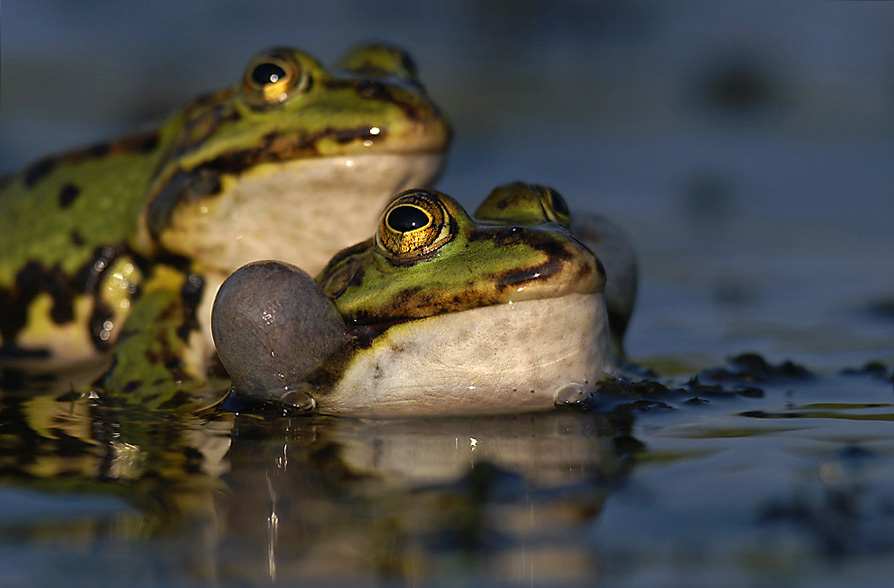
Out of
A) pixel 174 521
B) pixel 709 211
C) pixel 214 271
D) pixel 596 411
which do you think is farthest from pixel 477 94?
pixel 174 521

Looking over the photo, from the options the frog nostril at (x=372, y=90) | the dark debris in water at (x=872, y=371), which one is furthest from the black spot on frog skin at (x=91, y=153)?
the dark debris in water at (x=872, y=371)

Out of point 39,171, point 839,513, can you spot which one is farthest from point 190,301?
point 839,513

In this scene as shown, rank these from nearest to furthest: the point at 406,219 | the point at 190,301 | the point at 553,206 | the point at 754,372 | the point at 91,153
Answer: the point at 406,219 → the point at 553,206 → the point at 754,372 → the point at 190,301 → the point at 91,153

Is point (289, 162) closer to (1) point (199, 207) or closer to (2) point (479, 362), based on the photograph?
(1) point (199, 207)

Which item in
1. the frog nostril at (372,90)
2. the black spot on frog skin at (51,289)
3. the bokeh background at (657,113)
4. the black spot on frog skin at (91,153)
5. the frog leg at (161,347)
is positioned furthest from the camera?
the bokeh background at (657,113)

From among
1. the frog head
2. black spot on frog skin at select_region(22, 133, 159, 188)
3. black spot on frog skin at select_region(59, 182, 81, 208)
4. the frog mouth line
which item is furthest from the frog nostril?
black spot on frog skin at select_region(59, 182, 81, 208)

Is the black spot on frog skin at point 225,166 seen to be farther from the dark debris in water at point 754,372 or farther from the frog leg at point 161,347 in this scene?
the dark debris in water at point 754,372

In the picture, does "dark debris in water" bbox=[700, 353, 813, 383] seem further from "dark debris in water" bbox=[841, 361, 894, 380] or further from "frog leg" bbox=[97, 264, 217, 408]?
"frog leg" bbox=[97, 264, 217, 408]
